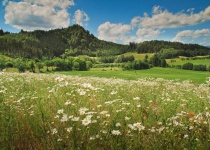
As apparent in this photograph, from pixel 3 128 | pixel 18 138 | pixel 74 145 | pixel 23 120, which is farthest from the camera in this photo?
pixel 23 120

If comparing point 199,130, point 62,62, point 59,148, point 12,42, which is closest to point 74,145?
point 59,148

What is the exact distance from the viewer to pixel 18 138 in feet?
10.3

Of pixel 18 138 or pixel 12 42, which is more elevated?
pixel 12 42

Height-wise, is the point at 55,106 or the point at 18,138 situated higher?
the point at 55,106

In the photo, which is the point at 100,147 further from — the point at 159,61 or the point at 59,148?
the point at 159,61

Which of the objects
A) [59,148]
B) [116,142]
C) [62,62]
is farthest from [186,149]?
[62,62]

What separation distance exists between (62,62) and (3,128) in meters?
128

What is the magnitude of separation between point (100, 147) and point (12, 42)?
19421cm

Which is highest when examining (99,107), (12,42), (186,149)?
(12,42)

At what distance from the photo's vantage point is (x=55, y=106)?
388 centimetres

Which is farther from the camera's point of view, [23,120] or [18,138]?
[23,120]

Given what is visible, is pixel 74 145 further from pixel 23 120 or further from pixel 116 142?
pixel 23 120

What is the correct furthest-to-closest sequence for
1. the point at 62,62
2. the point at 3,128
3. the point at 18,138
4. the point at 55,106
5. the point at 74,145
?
the point at 62,62 < the point at 55,106 < the point at 3,128 < the point at 18,138 < the point at 74,145

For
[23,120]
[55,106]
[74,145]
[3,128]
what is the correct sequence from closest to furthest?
1. [74,145]
2. [3,128]
3. [23,120]
4. [55,106]
